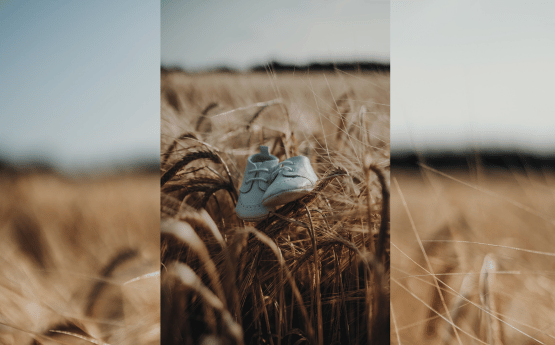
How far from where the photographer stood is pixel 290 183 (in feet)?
2.55

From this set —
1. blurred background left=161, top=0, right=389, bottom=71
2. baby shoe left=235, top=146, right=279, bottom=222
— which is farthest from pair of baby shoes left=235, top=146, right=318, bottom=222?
blurred background left=161, top=0, right=389, bottom=71

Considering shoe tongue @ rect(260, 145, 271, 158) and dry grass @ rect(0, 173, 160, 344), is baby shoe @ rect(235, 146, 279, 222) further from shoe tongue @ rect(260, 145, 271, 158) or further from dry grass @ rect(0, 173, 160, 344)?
dry grass @ rect(0, 173, 160, 344)

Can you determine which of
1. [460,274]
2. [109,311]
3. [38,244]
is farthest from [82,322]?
[460,274]

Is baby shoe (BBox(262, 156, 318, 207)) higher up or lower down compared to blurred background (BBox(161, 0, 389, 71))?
lower down

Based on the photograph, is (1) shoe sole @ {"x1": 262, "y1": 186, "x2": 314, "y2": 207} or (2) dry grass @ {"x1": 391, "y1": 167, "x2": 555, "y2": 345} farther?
(2) dry grass @ {"x1": 391, "y1": 167, "x2": 555, "y2": 345}

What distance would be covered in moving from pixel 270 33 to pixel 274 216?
644 millimetres

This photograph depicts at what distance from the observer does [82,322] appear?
95 centimetres

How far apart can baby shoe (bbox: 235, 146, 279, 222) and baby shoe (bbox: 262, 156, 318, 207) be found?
34mm

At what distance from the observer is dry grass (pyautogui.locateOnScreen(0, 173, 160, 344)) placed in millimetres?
951

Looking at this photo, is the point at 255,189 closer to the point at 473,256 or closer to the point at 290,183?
the point at 290,183

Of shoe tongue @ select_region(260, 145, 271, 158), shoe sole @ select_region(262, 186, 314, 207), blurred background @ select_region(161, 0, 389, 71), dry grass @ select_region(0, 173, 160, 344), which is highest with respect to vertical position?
blurred background @ select_region(161, 0, 389, 71)

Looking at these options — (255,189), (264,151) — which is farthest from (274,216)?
(264,151)

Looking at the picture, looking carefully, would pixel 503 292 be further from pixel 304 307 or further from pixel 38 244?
pixel 38 244

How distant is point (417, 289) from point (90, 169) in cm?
126
